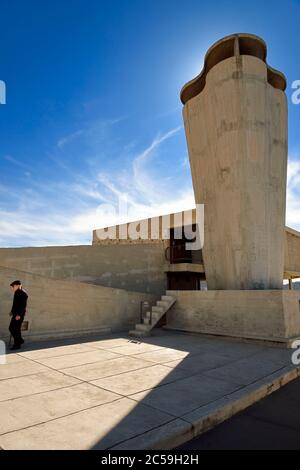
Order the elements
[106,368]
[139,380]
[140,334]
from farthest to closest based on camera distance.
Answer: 1. [140,334]
2. [106,368]
3. [139,380]

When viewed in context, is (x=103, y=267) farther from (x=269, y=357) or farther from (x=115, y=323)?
(x=269, y=357)

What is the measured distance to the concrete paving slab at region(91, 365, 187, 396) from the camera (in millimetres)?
4605

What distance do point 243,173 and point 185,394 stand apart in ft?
25.8

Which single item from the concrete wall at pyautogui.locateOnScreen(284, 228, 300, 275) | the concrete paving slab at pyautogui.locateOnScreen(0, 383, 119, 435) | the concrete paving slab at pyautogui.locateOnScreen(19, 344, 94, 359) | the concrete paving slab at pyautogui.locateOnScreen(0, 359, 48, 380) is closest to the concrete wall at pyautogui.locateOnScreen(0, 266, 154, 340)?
the concrete paving slab at pyautogui.locateOnScreen(19, 344, 94, 359)

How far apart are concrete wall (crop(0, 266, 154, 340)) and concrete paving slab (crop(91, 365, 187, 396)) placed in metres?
4.46

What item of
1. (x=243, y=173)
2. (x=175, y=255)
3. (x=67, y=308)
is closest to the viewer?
(x=67, y=308)

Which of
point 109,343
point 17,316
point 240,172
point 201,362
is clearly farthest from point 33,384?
point 240,172

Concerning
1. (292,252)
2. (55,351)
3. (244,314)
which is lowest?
(55,351)

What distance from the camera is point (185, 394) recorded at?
4391mm

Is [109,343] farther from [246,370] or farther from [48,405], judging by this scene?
[48,405]

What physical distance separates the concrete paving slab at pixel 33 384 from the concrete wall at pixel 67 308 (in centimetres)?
364

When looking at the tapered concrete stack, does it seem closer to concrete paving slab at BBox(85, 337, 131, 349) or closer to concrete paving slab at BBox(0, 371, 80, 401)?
concrete paving slab at BBox(85, 337, 131, 349)

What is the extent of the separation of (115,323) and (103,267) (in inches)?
287

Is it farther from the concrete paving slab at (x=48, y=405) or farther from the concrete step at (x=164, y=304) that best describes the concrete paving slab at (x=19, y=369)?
the concrete step at (x=164, y=304)
